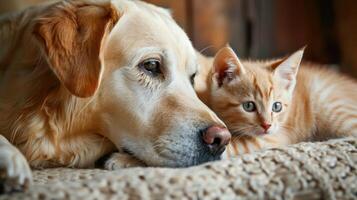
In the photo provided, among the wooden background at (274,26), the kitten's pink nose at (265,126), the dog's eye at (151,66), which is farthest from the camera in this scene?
the wooden background at (274,26)

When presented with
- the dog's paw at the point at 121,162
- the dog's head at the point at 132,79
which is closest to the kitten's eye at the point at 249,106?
the dog's head at the point at 132,79

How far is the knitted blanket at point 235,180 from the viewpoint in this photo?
1028mm

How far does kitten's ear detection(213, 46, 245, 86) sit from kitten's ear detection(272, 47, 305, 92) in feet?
0.43

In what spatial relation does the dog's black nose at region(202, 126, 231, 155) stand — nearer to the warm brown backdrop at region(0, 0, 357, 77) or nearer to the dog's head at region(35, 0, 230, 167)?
the dog's head at region(35, 0, 230, 167)

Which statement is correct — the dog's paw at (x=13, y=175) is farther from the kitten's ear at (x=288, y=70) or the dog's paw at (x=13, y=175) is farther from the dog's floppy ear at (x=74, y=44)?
the kitten's ear at (x=288, y=70)

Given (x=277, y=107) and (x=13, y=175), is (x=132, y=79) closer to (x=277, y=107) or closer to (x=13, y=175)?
(x=13, y=175)

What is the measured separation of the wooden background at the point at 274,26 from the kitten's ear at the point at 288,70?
3.92 ft

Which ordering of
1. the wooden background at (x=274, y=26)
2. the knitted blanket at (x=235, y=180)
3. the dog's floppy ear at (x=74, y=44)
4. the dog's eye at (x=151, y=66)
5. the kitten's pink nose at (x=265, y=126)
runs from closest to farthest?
the knitted blanket at (x=235, y=180) → the dog's floppy ear at (x=74, y=44) → the dog's eye at (x=151, y=66) → the kitten's pink nose at (x=265, y=126) → the wooden background at (x=274, y=26)

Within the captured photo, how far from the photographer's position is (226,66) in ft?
5.63

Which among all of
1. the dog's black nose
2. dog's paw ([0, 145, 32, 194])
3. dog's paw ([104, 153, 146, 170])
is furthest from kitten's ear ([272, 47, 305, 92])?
dog's paw ([0, 145, 32, 194])

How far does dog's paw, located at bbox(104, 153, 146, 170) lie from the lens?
133 cm

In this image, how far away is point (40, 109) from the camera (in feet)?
4.43

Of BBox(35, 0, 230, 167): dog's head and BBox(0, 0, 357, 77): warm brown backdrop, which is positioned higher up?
BBox(35, 0, 230, 167): dog's head

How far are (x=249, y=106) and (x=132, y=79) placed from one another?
0.48m
